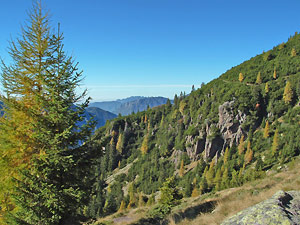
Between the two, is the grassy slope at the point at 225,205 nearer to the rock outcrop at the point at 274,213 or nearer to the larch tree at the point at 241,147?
the rock outcrop at the point at 274,213

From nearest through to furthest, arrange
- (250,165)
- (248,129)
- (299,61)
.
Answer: (250,165), (248,129), (299,61)

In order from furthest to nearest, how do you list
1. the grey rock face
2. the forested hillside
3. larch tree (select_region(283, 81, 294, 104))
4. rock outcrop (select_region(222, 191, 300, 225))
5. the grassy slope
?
the grey rock face
larch tree (select_region(283, 81, 294, 104))
the forested hillside
the grassy slope
rock outcrop (select_region(222, 191, 300, 225))

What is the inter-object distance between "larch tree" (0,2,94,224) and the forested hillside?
73.7 metres

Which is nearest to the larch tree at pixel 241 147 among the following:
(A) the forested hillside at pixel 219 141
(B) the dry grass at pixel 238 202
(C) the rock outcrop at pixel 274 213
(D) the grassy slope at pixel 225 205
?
(A) the forested hillside at pixel 219 141

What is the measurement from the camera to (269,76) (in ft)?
478

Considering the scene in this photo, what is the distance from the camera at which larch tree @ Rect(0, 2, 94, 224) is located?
9500 millimetres

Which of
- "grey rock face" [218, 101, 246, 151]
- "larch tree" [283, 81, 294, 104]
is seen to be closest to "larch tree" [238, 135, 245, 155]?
"grey rock face" [218, 101, 246, 151]

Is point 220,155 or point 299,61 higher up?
point 299,61

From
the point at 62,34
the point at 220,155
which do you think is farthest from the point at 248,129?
the point at 62,34

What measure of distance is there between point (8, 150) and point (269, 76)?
173755 millimetres

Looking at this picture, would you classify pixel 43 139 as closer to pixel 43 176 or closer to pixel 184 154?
pixel 43 176

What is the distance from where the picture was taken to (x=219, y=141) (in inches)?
5157

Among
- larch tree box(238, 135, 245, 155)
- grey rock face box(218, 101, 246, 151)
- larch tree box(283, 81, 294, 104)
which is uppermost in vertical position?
larch tree box(283, 81, 294, 104)

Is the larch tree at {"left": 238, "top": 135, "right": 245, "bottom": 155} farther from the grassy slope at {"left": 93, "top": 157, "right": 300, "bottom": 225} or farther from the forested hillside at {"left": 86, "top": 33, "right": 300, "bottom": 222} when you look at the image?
the grassy slope at {"left": 93, "top": 157, "right": 300, "bottom": 225}
